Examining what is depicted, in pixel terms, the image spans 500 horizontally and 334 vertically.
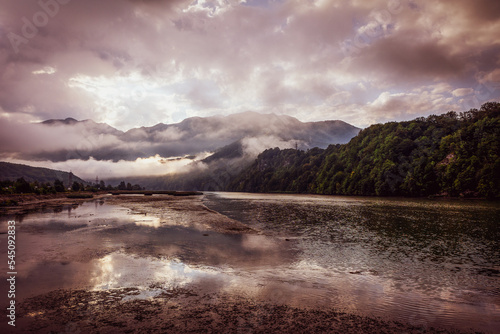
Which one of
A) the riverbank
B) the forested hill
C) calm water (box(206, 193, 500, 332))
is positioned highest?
the forested hill

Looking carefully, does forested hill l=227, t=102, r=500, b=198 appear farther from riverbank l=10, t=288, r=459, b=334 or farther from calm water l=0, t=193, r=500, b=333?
riverbank l=10, t=288, r=459, b=334

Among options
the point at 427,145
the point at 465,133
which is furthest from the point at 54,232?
the point at 427,145

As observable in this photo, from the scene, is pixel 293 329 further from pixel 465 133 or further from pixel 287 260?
pixel 465 133

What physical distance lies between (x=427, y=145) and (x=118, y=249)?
214 meters

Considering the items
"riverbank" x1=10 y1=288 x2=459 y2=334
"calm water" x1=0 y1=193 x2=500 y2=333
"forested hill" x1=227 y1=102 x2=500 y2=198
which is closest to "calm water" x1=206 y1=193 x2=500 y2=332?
"calm water" x1=0 y1=193 x2=500 y2=333

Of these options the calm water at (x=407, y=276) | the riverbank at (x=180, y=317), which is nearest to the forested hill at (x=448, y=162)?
the calm water at (x=407, y=276)

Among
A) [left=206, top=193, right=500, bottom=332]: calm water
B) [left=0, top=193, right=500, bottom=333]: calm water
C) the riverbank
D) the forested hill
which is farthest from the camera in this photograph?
the forested hill

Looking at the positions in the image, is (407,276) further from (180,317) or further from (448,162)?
(448,162)

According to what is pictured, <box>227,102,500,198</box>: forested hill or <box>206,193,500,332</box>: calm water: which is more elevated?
<box>227,102,500,198</box>: forested hill

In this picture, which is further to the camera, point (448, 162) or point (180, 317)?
point (448, 162)

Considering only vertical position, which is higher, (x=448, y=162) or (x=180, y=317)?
(x=448, y=162)

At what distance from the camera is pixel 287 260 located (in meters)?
19.6

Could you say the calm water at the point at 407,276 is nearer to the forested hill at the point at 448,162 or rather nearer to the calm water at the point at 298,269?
the calm water at the point at 298,269

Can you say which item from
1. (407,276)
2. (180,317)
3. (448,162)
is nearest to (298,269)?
(407,276)
